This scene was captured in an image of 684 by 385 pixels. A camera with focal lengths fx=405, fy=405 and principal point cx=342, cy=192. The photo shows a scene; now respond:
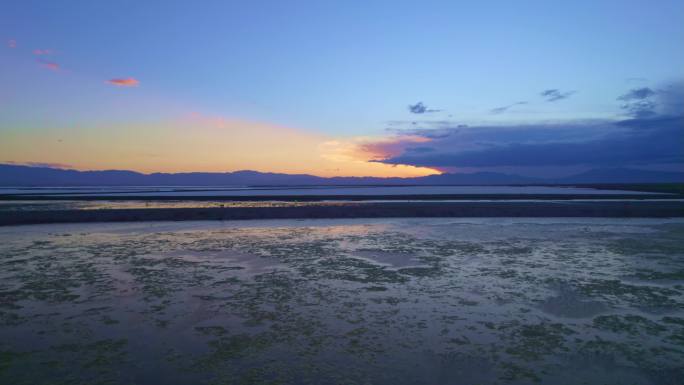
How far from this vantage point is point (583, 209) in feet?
101

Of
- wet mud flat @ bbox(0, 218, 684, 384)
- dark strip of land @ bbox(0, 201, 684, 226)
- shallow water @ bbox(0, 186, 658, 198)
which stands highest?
shallow water @ bbox(0, 186, 658, 198)

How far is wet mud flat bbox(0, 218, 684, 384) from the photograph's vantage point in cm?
546

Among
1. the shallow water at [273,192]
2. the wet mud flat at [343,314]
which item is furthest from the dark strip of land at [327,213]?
the shallow water at [273,192]

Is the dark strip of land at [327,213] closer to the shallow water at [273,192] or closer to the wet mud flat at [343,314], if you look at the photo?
the wet mud flat at [343,314]

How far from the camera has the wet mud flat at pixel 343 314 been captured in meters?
5.46

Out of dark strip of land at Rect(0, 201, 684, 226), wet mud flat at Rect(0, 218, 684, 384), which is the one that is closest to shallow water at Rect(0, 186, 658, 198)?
dark strip of land at Rect(0, 201, 684, 226)

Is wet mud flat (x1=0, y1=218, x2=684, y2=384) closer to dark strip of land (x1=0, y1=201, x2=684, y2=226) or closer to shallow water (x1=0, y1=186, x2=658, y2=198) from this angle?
dark strip of land (x1=0, y1=201, x2=684, y2=226)

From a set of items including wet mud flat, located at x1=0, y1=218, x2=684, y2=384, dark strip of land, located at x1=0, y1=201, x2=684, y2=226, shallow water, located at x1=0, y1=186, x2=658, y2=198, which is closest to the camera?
wet mud flat, located at x1=0, y1=218, x2=684, y2=384

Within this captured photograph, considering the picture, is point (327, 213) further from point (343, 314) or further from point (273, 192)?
point (273, 192)

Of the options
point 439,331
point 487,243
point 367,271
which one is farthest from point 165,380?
point 487,243

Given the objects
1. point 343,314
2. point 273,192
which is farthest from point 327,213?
point 273,192

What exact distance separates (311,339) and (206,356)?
162 centimetres

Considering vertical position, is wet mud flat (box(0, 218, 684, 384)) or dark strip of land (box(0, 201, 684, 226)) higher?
dark strip of land (box(0, 201, 684, 226))

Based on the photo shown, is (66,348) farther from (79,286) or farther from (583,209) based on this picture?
(583,209)
